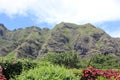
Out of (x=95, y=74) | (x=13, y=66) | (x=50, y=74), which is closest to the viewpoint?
(x=50, y=74)

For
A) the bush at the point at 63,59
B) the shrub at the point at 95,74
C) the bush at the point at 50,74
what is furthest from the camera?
the bush at the point at 63,59

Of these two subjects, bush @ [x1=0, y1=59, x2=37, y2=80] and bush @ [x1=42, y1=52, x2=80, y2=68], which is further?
bush @ [x1=42, y1=52, x2=80, y2=68]

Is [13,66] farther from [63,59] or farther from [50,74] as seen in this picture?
[63,59]

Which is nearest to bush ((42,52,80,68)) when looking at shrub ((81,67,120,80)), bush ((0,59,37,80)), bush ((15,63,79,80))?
shrub ((81,67,120,80))

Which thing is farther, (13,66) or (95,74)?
(95,74)

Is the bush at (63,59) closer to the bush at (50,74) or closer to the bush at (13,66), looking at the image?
the bush at (13,66)

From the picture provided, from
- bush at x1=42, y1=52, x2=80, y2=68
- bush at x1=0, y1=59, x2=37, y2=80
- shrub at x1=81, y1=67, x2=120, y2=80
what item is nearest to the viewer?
bush at x1=0, y1=59, x2=37, y2=80

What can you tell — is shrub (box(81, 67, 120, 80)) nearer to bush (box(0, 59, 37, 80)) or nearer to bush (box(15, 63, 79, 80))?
bush (box(0, 59, 37, 80))

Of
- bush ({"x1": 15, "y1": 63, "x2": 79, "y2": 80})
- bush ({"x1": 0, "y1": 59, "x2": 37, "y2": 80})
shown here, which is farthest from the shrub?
bush ({"x1": 15, "y1": 63, "x2": 79, "y2": 80})

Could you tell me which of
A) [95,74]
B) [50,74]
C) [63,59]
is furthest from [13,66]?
[63,59]

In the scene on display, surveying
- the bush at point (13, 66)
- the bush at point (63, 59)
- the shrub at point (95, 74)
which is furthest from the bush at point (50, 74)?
the bush at point (63, 59)

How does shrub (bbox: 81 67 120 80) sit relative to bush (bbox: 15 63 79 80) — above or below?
below

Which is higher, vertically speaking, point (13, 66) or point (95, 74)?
point (13, 66)

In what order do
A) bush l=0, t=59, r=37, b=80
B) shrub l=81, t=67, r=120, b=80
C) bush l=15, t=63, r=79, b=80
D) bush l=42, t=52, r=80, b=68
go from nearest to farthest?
bush l=15, t=63, r=79, b=80, bush l=0, t=59, r=37, b=80, shrub l=81, t=67, r=120, b=80, bush l=42, t=52, r=80, b=68
